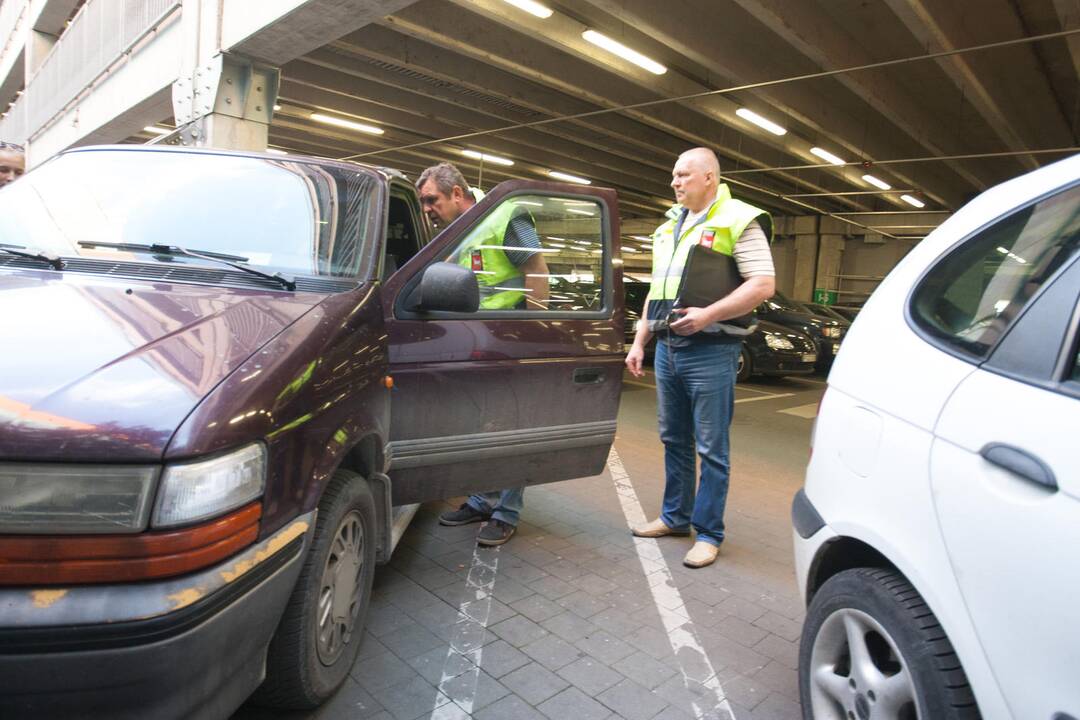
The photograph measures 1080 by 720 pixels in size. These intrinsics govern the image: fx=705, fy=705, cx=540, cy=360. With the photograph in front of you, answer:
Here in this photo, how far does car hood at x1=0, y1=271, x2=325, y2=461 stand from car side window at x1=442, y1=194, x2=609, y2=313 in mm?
1157

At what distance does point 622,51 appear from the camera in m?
10.6

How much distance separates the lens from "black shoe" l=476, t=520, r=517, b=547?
3.75m

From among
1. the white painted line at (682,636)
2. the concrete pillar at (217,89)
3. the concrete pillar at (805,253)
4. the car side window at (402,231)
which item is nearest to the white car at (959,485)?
the white painted line at (682,636)

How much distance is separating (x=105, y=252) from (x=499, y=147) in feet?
55.1

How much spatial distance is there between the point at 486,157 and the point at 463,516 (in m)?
16.8

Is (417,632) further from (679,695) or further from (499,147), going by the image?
(499,147)

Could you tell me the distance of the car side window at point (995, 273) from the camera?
1560mm

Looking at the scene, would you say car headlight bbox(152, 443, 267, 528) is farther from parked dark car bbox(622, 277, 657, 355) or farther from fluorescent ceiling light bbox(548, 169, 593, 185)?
fluorescent ceiling light bbox(548, 169, 593, 185)

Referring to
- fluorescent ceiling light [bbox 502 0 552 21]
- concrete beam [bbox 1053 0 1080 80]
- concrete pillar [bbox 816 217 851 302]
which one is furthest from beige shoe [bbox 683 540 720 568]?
concrete pillar [bbox 816 217 851 302]

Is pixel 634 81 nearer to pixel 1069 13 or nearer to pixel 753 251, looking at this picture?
pixel 1069 13

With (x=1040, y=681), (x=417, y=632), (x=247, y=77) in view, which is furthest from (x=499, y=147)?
(x=1040, y=681)

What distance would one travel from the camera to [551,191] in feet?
11.1

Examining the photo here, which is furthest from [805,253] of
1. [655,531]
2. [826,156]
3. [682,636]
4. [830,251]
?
[682,636]

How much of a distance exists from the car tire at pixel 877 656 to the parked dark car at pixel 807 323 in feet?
36.2
